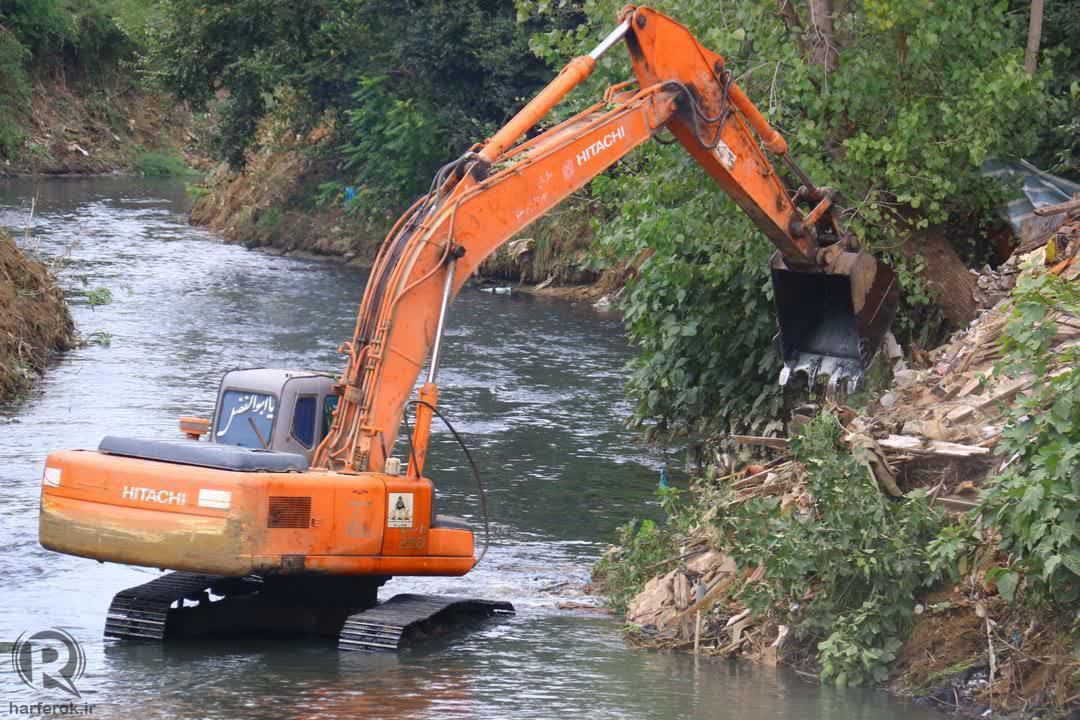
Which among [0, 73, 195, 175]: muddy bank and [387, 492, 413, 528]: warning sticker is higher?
[0, 73, 195, 175]: muddy bank

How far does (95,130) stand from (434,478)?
4414 cm

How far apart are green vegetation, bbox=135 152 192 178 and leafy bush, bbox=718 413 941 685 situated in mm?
48416

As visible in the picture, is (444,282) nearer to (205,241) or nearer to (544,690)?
(544,690)

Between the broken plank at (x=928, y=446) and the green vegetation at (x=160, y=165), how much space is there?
48.3 m

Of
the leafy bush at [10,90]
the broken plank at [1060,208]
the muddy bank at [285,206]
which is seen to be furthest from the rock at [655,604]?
the leafy bush at [10,90]

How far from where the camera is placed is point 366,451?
11.4 m

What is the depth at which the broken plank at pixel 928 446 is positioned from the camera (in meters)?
11.4

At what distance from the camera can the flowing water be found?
1020 centimetres

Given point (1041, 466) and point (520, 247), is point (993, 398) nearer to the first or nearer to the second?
point (1041, 466)

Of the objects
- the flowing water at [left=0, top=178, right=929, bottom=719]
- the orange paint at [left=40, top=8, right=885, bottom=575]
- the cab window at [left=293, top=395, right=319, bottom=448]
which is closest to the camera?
the flowing water at [left=0, top=178, right=929, bottom=719]

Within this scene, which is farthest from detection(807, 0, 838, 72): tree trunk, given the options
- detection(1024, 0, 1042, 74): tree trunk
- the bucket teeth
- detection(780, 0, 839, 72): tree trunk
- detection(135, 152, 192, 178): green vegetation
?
detection(135, 152, 192, 178): green vegetation

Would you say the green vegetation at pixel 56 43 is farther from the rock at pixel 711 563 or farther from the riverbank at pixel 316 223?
the rock at pixel 711 563

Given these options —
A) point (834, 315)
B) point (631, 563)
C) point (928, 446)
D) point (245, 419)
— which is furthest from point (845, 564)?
point (245, 419)
